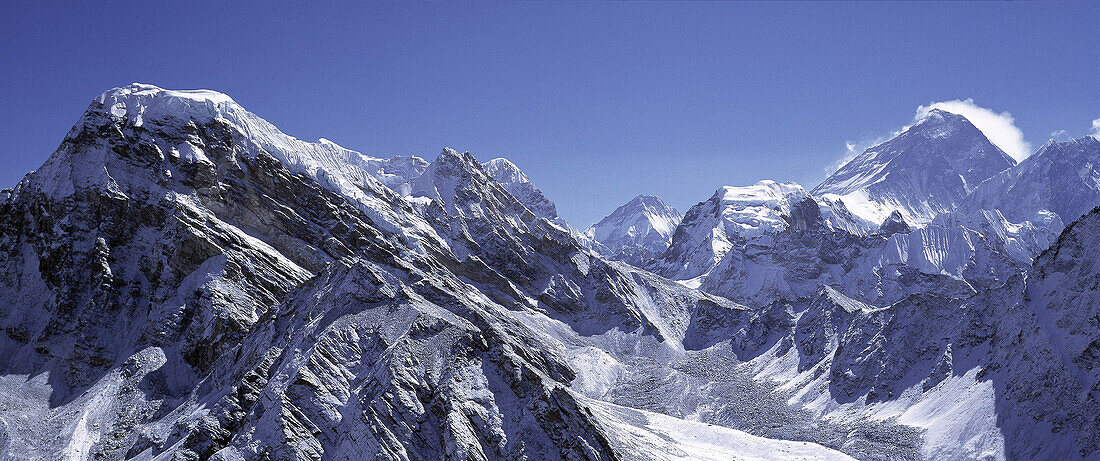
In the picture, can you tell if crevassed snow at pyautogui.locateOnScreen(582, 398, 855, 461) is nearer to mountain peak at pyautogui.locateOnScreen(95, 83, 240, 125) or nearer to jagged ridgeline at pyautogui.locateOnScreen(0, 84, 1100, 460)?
jagged ridgeline at pyautogui.locateOnScreen(0, 84, 1100, 460)

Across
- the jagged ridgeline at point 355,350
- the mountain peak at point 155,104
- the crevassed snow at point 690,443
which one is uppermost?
the mountain peak at point 155,104

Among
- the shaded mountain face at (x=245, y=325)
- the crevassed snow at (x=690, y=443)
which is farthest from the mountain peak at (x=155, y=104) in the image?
the crevassed snow at (x=690, y=443)

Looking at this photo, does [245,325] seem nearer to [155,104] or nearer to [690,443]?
[155,104]

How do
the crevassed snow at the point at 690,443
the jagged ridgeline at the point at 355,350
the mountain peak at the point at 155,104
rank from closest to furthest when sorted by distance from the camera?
the jagged ridgeline at the point at 355,350, the crevassed snow at the point at 690,443, the mountain peak at the point at 155,104

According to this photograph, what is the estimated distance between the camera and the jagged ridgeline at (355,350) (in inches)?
2734

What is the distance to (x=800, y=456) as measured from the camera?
94.0 meters

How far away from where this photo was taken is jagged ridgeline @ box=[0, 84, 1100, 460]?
6944 centimetres

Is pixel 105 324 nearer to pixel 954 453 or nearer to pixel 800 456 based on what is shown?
pixel 800 456

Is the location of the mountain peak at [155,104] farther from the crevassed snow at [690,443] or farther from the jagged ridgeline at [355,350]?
the crevassed snow at [690,443]

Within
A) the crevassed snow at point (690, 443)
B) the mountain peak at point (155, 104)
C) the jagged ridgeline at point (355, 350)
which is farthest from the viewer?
the mountain peak at point (155, 104)

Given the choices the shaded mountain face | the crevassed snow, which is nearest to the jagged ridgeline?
the shaded mountain face

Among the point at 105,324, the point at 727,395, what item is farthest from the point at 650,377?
the point at 105,324

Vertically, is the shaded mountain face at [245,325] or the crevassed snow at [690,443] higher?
the shaded mountain face at [245,325]

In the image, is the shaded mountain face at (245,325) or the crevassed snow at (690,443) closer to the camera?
the shaded mountain face at (245,325)
